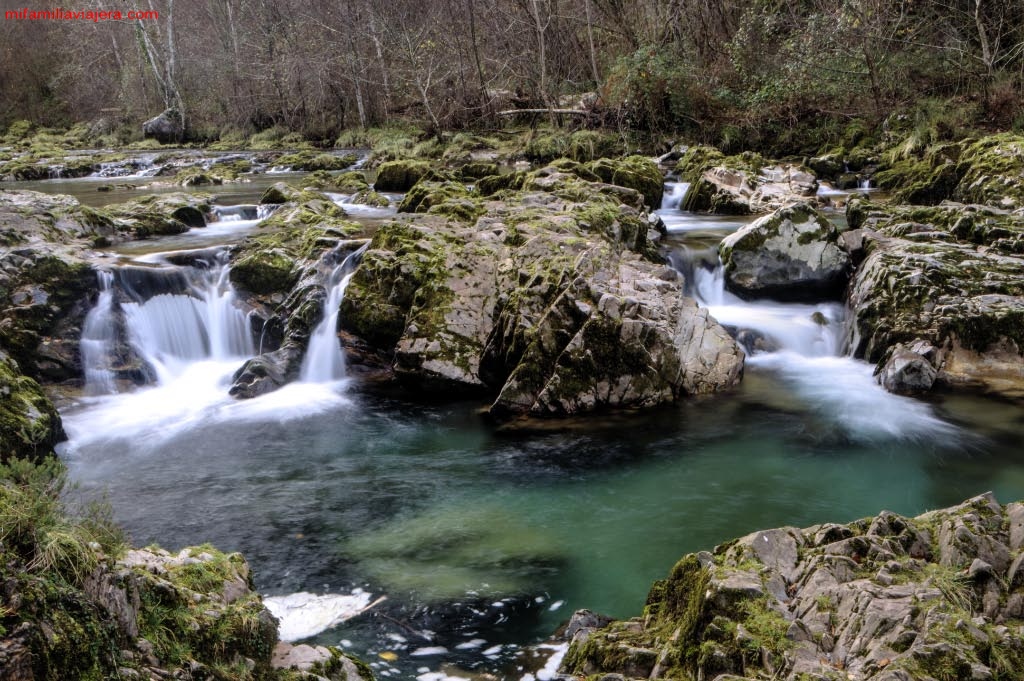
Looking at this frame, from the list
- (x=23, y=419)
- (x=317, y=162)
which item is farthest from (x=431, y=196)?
(x=317, y=162)

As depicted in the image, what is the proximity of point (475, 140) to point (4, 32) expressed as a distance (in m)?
42.7

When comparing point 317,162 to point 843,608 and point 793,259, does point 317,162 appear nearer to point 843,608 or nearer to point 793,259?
point 793,259

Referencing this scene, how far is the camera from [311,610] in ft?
16.9

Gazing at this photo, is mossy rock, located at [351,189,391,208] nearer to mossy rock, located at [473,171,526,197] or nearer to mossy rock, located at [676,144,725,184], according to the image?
mossy rock, located at [473,171,526,197]

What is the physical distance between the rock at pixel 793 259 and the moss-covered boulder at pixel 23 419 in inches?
369

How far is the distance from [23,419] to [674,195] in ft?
45.2

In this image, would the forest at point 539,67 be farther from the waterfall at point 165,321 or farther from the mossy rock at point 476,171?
the waterfall at point 165,321

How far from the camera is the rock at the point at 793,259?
10945 millimetres

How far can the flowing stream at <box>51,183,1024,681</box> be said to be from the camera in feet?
17.2

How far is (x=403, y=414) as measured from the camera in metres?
9.00

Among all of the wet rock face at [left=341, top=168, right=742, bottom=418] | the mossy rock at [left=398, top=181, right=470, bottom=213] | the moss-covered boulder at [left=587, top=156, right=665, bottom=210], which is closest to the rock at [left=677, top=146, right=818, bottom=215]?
the moss-covered boulder at [left=587, top=156, right=665, bottom=210]

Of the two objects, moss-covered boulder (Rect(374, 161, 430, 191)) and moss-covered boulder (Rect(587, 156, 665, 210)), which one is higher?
moss-covered boulder (Rect(374, 161, 430, 191))

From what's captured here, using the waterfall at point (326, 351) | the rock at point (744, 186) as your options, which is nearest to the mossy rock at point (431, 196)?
the waterfall at point (326, 351)

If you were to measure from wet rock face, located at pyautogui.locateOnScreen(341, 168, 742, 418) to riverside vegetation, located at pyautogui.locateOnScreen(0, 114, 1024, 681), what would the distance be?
35 mm
